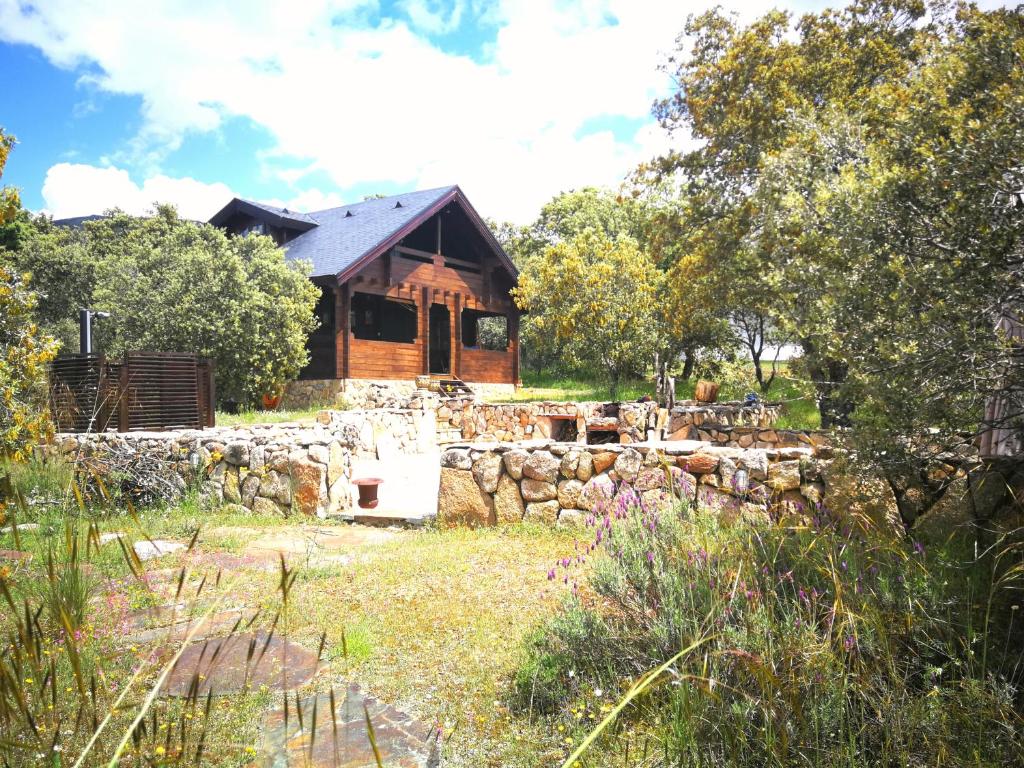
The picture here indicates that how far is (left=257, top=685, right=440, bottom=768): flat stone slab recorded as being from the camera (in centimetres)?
233

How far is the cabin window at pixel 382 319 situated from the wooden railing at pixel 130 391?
42.6 ft

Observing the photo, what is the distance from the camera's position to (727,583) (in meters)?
2.77

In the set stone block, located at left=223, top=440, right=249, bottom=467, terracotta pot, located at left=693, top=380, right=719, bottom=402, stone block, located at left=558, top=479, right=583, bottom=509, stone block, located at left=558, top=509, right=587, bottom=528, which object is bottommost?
stone block, located at left=558, top=509, right=587, bottom=528

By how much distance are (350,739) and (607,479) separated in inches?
137

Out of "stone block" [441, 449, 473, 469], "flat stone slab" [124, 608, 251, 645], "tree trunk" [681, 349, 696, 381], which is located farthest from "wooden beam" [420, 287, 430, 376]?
"flat stone slab" [124, 608, 251, 645]

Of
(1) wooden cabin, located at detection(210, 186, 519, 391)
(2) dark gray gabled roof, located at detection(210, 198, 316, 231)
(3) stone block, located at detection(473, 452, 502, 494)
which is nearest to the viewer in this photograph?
(3) stone block, located at detection(473, 452, 502, 494)

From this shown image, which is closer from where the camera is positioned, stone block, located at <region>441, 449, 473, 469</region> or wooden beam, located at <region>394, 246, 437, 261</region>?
stone block, located at <region>441, 449, 473, 469</region>

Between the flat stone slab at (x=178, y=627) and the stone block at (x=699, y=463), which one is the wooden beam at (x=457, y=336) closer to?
the stone block at (x=699, y=463)

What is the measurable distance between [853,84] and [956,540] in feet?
49.0

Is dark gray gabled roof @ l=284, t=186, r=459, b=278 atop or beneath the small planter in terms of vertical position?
atop

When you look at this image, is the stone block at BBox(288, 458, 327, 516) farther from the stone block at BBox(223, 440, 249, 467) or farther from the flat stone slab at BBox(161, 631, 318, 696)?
the flat stone slab at BBox(161, 631, 318, 696)

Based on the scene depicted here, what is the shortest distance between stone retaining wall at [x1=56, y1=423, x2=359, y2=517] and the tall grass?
4.72 m

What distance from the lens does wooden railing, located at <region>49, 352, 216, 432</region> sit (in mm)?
8383

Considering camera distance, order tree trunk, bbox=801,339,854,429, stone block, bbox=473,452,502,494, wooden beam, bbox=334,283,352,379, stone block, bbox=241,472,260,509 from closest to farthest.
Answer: tree trunk, bbox=801,339,854,429 < stone block, bbox=473,452,502,494 < stone block, bbox=241,472,260,509 < wooden beam, bbox=334,283,352,379
